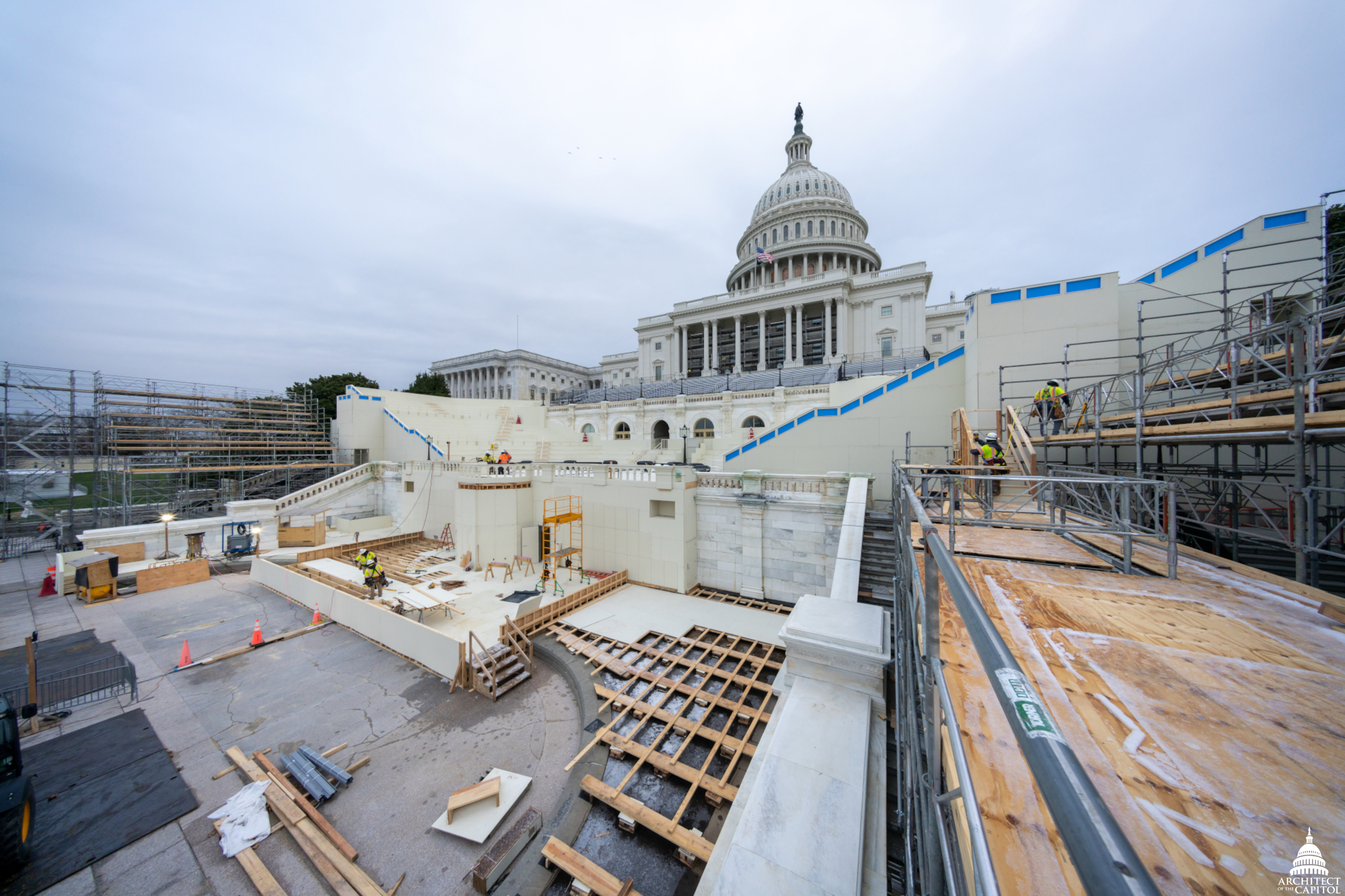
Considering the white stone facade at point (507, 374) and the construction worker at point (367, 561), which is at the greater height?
the white stone facade at point (507, 374)

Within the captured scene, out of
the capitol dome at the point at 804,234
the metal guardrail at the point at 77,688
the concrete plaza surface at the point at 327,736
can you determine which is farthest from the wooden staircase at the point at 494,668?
the capitol dome at the point at 804,234

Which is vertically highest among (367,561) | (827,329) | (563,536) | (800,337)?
(827,329)

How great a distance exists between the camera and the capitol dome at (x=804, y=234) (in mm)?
55281

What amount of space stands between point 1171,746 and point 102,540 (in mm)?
28815

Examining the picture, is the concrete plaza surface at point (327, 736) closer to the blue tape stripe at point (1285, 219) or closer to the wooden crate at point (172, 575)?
the wooden crate at point (172, 575)

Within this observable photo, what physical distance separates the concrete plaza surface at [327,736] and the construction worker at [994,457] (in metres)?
9.99

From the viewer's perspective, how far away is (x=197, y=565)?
16641 mm

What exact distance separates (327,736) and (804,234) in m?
62.8

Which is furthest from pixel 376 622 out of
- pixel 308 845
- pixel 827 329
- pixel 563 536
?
pixel 827 329

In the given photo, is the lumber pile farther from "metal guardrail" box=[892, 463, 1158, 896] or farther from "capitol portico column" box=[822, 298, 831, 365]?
"capitol portico column" box=[822, 298, 831, 365]

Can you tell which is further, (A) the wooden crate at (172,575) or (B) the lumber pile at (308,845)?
(A) the wooden crate at (172,575)

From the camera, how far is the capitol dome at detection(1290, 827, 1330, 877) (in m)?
1.49

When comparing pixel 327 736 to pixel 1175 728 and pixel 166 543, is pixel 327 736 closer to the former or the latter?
pixel 1175 728

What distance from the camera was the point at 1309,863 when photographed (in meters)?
1.50
